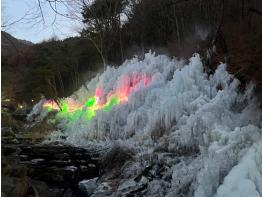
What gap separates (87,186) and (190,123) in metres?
2.96

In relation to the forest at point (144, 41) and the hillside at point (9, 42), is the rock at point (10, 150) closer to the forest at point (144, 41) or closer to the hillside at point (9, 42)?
the forest at point (144, 41)

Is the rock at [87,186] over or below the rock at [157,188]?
below

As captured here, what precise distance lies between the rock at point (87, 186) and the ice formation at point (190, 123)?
1736 millimetres

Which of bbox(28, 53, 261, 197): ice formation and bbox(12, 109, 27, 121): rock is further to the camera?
bbox(12, 109, 27, 121): rock

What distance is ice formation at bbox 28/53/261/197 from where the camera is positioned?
753 centimetres

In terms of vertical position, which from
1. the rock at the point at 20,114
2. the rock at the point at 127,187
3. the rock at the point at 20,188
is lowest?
the rock at the point at 20,114

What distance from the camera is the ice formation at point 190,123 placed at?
7531 millimetres

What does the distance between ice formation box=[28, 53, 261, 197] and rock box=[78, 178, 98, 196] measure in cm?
174

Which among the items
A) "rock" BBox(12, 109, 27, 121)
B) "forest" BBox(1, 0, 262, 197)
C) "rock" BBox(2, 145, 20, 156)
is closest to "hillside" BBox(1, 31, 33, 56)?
"forest" BBox(1, 0, 262, 197)

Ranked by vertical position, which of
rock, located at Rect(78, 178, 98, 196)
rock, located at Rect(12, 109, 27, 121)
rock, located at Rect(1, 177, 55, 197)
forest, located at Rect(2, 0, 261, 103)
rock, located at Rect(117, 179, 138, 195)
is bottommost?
rock, located at Rect(12, 109, 27, 121)

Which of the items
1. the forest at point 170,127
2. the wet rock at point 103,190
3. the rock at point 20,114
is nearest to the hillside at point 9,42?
the forest at point 170,127

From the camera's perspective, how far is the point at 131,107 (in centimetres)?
1484

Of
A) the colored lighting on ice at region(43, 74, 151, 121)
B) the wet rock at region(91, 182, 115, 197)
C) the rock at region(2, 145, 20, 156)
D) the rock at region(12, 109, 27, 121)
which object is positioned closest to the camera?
the wet rock at region(91, 182, 115, 197)

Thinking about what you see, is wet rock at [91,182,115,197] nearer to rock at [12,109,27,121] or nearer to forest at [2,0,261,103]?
forest at [2,0,261,103]
